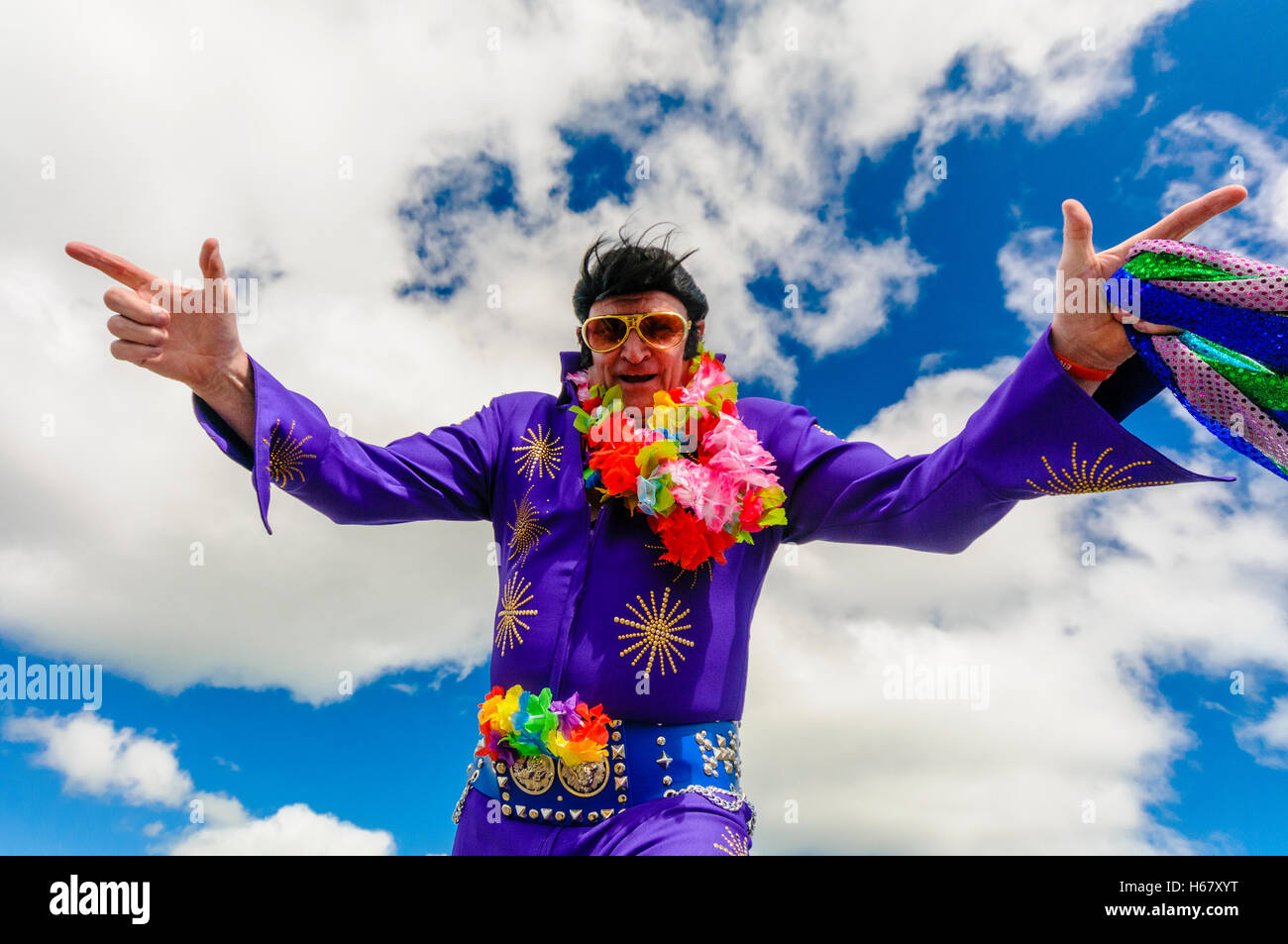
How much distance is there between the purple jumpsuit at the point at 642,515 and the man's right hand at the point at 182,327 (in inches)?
3.0

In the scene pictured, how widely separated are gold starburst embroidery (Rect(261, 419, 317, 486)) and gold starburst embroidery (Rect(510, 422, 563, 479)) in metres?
0.69

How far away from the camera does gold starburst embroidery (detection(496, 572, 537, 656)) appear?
2.76m

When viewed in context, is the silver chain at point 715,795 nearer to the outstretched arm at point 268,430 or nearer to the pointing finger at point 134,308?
the outstretched arm at point 268,430

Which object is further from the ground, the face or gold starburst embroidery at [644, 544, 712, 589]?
A: the face

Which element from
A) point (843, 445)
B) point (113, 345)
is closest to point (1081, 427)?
point (843, 445)

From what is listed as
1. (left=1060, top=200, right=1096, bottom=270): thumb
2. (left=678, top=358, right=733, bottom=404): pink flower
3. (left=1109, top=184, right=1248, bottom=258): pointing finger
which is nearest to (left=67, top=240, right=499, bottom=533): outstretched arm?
(left=678, top=358, right=733, bottom=404): pink flower

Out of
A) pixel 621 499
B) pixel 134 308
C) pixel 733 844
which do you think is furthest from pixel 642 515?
pixel 134 308

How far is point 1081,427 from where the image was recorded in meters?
2.26

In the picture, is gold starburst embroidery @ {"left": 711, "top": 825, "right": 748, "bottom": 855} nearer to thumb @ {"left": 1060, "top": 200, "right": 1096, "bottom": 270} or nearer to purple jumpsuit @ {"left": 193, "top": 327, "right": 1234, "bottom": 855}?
purple jumpsuit @ {"left": 193, "top": 327, "right": 1234, "bottom": 855}

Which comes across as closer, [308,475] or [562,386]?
[308,475]

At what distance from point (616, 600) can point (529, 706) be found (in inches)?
15.6

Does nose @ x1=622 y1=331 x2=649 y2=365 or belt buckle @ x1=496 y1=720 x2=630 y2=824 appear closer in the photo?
belt buckle @ x1=496 y1=720 x2=630 y2=824

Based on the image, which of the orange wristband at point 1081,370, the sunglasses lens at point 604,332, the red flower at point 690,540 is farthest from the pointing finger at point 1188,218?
the sunglasses lens at point 604,332
